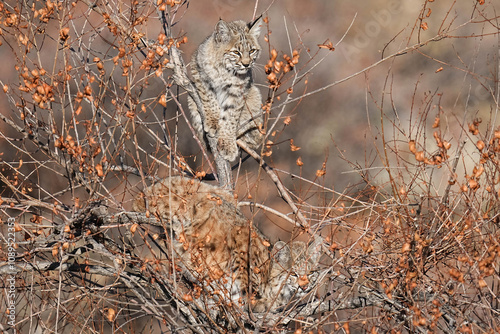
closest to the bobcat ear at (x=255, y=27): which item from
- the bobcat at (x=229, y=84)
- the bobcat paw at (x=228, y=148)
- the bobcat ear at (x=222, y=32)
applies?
the bobcat at (x=229, y=84)

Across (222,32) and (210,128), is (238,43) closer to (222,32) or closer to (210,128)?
(222,32)

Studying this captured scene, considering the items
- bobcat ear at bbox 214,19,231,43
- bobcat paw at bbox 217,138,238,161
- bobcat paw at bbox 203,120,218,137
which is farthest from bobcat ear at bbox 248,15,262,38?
bobcat paw at bbox 217,138,238,161

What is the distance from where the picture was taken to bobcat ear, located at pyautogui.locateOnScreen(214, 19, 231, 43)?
24.0 feet

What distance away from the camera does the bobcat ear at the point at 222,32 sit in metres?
7.32

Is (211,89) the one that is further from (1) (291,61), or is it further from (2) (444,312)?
(2) (444,312)

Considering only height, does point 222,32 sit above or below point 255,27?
below

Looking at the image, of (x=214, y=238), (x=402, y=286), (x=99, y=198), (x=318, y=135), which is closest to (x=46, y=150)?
(x=99, y=198)

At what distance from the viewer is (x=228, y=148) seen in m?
6.98

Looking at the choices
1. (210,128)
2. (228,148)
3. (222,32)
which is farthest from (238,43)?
(228,148)

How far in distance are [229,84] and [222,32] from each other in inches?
25.5

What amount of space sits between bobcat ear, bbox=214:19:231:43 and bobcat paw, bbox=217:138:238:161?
137 centimetres

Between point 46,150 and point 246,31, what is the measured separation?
3.77 meters

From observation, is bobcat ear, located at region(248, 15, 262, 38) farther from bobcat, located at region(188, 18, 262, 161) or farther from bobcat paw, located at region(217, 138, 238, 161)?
bobcat paw, located at region(217, 138, 238, 161)

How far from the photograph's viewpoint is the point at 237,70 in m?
7.46
